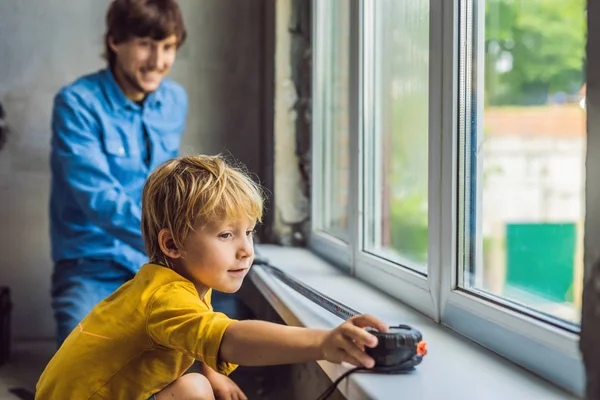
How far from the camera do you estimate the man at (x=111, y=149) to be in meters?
1.97

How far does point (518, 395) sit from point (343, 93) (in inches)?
50.6

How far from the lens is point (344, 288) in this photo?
1.50 m

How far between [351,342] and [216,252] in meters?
0.31

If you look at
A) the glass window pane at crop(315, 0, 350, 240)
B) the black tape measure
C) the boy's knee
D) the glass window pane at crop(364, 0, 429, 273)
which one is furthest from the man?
the black tape measure

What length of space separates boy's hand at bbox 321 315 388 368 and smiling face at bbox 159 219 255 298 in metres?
0.28

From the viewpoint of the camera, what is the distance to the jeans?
76.0 inches

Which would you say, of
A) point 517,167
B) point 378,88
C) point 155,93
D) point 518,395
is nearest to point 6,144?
point 155,93

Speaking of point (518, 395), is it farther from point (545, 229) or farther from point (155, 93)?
point (155, 93)

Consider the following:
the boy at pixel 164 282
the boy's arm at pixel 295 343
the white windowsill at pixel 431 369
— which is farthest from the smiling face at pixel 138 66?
the boy's arm at pixel 295 343

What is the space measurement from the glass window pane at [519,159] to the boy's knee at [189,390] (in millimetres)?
452

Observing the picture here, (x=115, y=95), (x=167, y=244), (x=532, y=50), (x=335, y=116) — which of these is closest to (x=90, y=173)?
(x=115, y=95)

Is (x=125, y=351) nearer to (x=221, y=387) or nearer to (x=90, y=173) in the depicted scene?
(x=221, y=387)

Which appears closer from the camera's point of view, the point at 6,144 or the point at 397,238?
the point at 397,238

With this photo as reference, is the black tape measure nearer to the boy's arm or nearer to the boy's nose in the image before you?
the boy's arm
